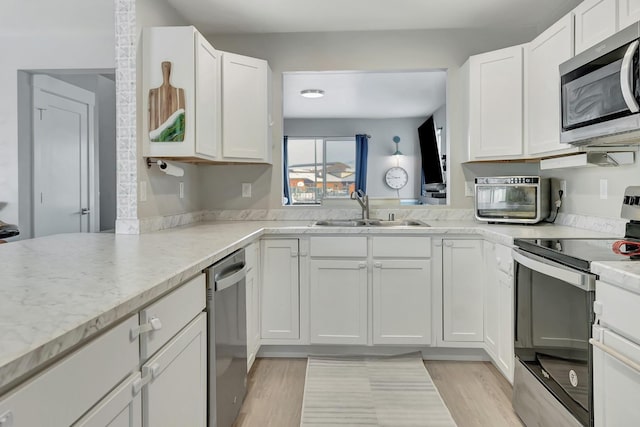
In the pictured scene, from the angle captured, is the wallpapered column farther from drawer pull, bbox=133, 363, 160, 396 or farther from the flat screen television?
the flat screen television

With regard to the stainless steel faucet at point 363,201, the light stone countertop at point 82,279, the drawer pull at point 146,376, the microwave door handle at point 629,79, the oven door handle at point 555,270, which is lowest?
the drawer pull at point 146,376

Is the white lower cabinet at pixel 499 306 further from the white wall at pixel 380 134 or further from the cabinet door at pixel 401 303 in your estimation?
the white wall at pixel 380 134

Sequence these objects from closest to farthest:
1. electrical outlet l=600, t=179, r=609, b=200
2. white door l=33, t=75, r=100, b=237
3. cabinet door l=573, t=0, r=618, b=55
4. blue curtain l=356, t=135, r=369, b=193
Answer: cabinet door l=573, t=0, r=618, b=55
electrical outlet l=600, t=179, r=609, b=200
white door l=33, t=75, r=100, b=237
blue curtain l=356, t=135, r=369, b=193

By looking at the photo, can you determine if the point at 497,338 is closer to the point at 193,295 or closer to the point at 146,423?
the point at 193,295

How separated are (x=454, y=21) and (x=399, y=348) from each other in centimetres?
242

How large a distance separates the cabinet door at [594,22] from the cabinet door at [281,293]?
6.42 feet

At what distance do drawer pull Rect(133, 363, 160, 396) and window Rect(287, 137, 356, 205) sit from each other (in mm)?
7327

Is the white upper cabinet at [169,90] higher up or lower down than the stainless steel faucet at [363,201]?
higher up

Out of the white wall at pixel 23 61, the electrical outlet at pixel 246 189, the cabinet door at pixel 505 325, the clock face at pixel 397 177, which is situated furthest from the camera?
the clock face at pixel 397 177

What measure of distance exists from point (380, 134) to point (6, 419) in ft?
26.9

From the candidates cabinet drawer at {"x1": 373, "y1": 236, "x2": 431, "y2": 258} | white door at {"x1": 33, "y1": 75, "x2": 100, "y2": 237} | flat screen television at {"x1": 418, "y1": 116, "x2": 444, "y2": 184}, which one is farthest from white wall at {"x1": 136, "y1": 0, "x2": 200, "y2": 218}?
flat screen television at {"x1": 418, "y1": 116, "x2": 444, "y2": 184}

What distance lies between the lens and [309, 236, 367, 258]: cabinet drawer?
2.76m

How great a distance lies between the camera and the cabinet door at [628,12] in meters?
1.71

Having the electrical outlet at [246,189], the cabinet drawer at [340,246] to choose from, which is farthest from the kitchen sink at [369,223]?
the electrical outlet at [246,189]
